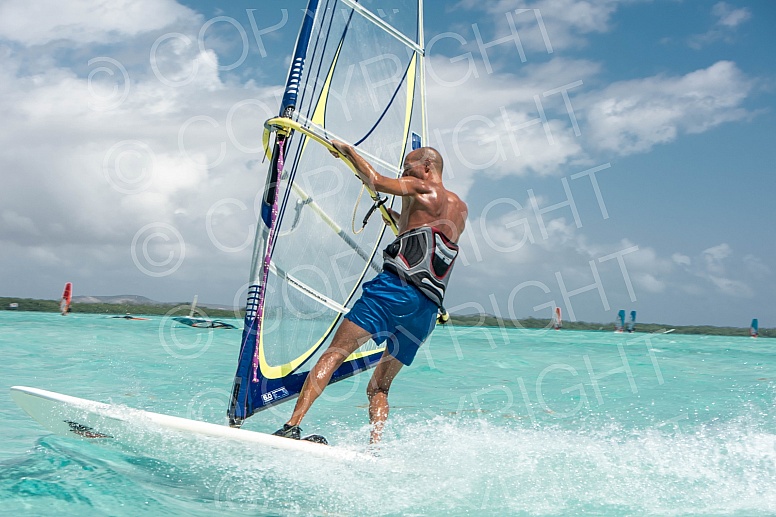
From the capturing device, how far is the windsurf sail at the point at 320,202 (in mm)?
4340

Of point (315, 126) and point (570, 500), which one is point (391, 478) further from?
point (315, 126)

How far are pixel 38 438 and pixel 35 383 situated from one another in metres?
3.71

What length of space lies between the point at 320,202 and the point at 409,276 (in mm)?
1218

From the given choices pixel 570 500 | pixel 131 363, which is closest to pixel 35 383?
pixel 131 363

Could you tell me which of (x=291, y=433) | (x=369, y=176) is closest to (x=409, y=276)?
(x=369, y=176)

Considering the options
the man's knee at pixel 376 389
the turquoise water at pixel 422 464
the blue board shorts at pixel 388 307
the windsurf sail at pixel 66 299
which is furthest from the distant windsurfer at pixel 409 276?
the windsurf sail at pixel 66 299

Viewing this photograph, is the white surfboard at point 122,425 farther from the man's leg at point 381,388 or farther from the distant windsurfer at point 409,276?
the man's leg at point 381,388

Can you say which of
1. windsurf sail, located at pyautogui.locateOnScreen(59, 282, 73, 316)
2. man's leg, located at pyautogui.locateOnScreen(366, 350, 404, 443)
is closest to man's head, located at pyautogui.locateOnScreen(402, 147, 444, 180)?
man's leg, located at pyautogui.locateOnScreen(366, 350, 404, 443)

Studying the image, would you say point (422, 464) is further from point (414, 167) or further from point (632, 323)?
point (632, 323)

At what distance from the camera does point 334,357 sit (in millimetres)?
4043

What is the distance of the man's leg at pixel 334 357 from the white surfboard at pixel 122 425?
13.0 inches

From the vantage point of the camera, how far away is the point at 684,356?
1936 centimetres

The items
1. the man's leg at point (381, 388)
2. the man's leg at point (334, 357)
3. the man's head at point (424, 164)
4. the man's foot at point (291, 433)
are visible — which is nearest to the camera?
the man's foot at point (291, 433)

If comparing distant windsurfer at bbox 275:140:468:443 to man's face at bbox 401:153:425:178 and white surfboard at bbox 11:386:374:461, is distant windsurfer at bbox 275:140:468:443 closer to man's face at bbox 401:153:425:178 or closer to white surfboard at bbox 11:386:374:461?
man's face at bbox 401:153:425:178
